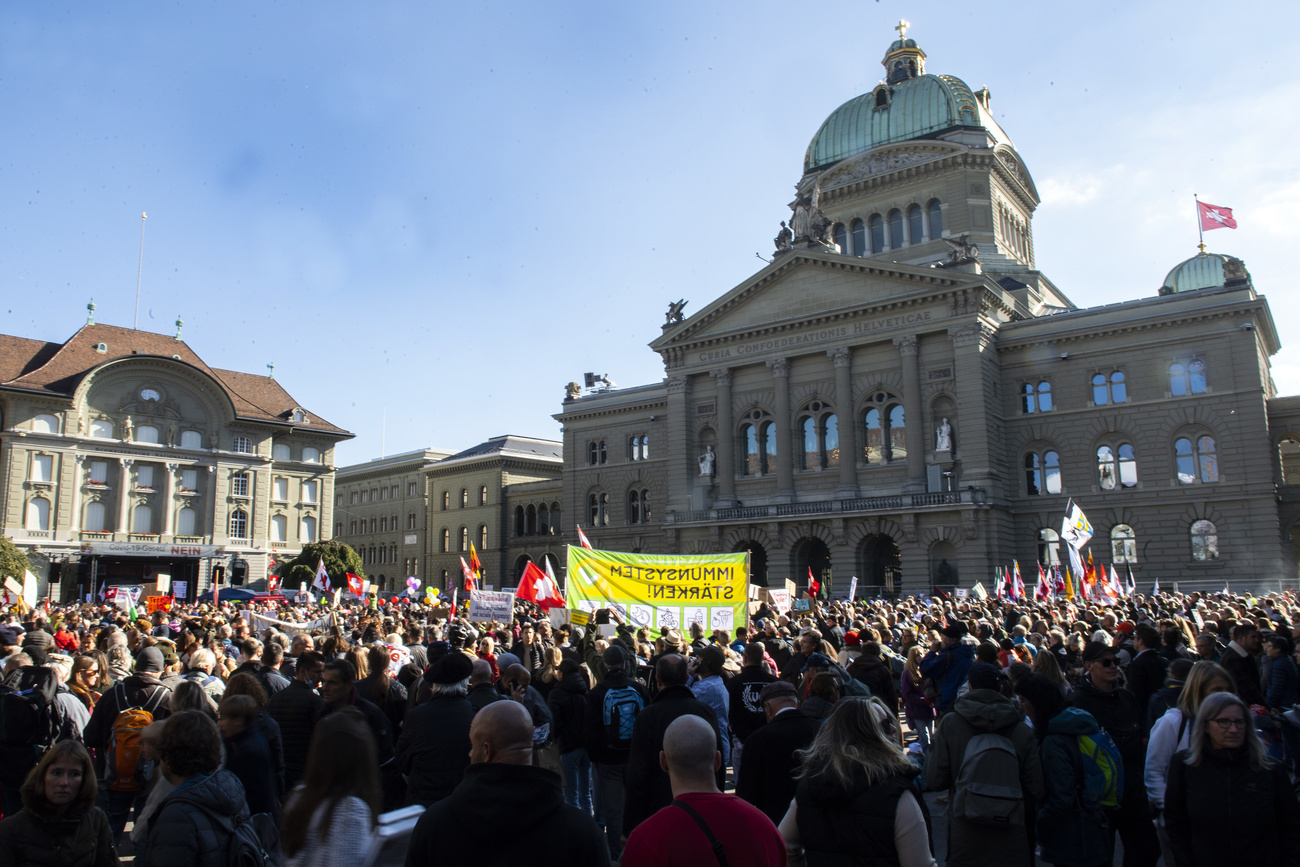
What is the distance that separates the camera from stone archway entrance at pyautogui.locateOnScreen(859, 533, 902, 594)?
47.1m

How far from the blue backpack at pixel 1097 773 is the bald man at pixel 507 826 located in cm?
414

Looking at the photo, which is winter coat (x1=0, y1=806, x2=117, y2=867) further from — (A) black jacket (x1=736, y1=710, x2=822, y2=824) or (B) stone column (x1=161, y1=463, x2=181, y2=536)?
(B) stone column (x1=161, y1=463, x2=181, y2=536)

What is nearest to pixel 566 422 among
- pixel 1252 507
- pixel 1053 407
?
pixel 1053 407

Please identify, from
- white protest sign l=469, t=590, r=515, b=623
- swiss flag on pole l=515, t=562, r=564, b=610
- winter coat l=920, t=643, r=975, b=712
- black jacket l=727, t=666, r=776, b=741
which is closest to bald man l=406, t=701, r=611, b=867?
black jacket l=727, t=666, r=776, b=741

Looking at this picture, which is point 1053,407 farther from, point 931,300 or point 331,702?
point 331,702

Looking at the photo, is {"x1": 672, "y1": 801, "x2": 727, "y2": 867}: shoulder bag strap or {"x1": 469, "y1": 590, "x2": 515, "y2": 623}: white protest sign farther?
{"x1": 469, "y1": 590, "x2": 515, "y2": 623}: white protest sign

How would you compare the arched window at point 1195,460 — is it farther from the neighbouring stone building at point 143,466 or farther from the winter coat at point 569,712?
the neighbouring stone building at point 143,466

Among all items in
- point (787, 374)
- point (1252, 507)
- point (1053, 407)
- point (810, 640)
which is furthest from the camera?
point (787, 374)

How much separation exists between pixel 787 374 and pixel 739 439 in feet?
15.0

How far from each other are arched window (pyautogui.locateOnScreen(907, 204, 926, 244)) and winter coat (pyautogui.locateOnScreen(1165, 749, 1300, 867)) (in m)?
55.5

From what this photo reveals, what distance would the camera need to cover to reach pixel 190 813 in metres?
4.76

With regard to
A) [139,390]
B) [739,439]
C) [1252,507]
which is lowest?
[1252,507]

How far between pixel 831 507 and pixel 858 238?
21.3 metres

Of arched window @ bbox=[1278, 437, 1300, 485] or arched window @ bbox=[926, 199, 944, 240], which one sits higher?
arched window @ bbox=[926, 199, 944, 240]
